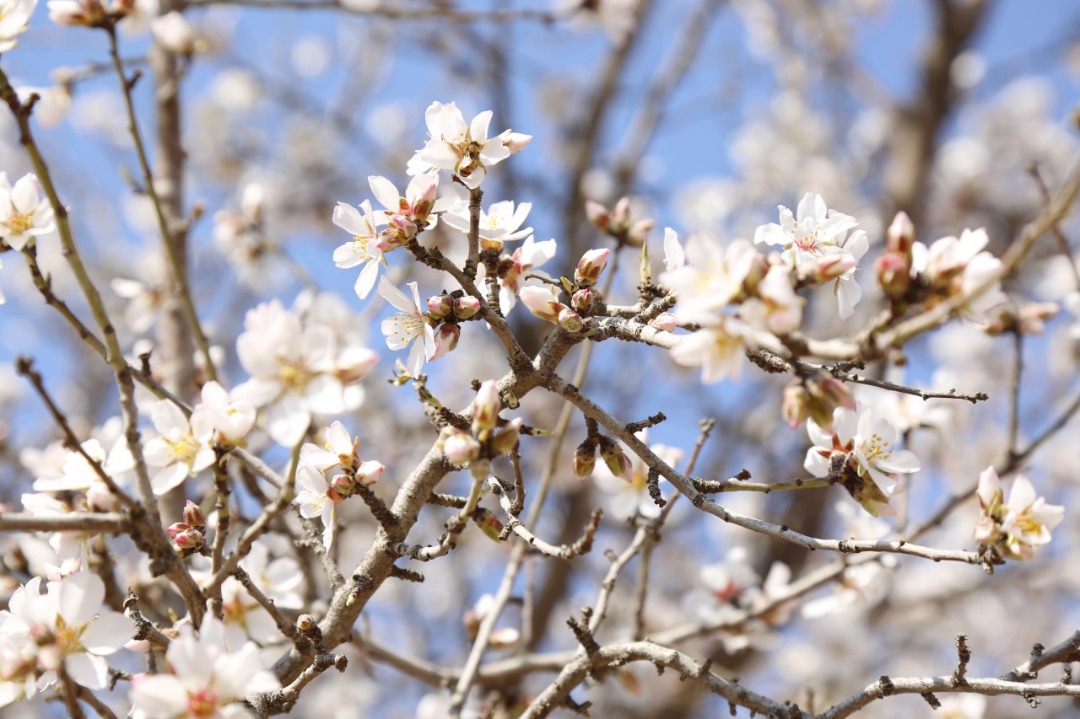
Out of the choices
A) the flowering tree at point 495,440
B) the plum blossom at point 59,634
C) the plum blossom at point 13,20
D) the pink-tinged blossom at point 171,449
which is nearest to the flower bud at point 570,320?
the flowering tree at point 495,440

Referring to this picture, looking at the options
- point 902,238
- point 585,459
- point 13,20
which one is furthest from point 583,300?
point 13,20

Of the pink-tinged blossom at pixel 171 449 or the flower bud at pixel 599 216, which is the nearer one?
the pink-tinged blossom at pixel 171 449

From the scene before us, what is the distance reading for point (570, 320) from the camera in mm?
1334

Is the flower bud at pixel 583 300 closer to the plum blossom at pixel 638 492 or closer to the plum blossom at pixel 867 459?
the plum blossom at pixel 867 459

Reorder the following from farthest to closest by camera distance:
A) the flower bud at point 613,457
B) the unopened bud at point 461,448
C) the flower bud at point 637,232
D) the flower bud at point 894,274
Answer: the flower bud at point 637,232 < the flower bud at point 613,457 < the unopened bud at point 461,448 < the flower bud at point 894,274

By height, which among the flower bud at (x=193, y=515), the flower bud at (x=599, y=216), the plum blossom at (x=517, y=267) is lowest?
the flower bud at (x=193, y=515)

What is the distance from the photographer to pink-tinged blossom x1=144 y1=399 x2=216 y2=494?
129cm

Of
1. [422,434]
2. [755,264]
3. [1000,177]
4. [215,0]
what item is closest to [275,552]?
[755,264]

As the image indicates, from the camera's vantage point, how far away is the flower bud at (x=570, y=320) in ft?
4.38

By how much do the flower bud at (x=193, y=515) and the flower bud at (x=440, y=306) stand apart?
564 mm

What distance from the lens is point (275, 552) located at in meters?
2.22

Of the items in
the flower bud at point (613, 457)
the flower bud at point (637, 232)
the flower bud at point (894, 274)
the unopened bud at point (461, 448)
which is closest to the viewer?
the flower bud at point (894, 274)

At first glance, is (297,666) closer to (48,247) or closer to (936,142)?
(936,142)

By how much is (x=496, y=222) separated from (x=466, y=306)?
289 mm
